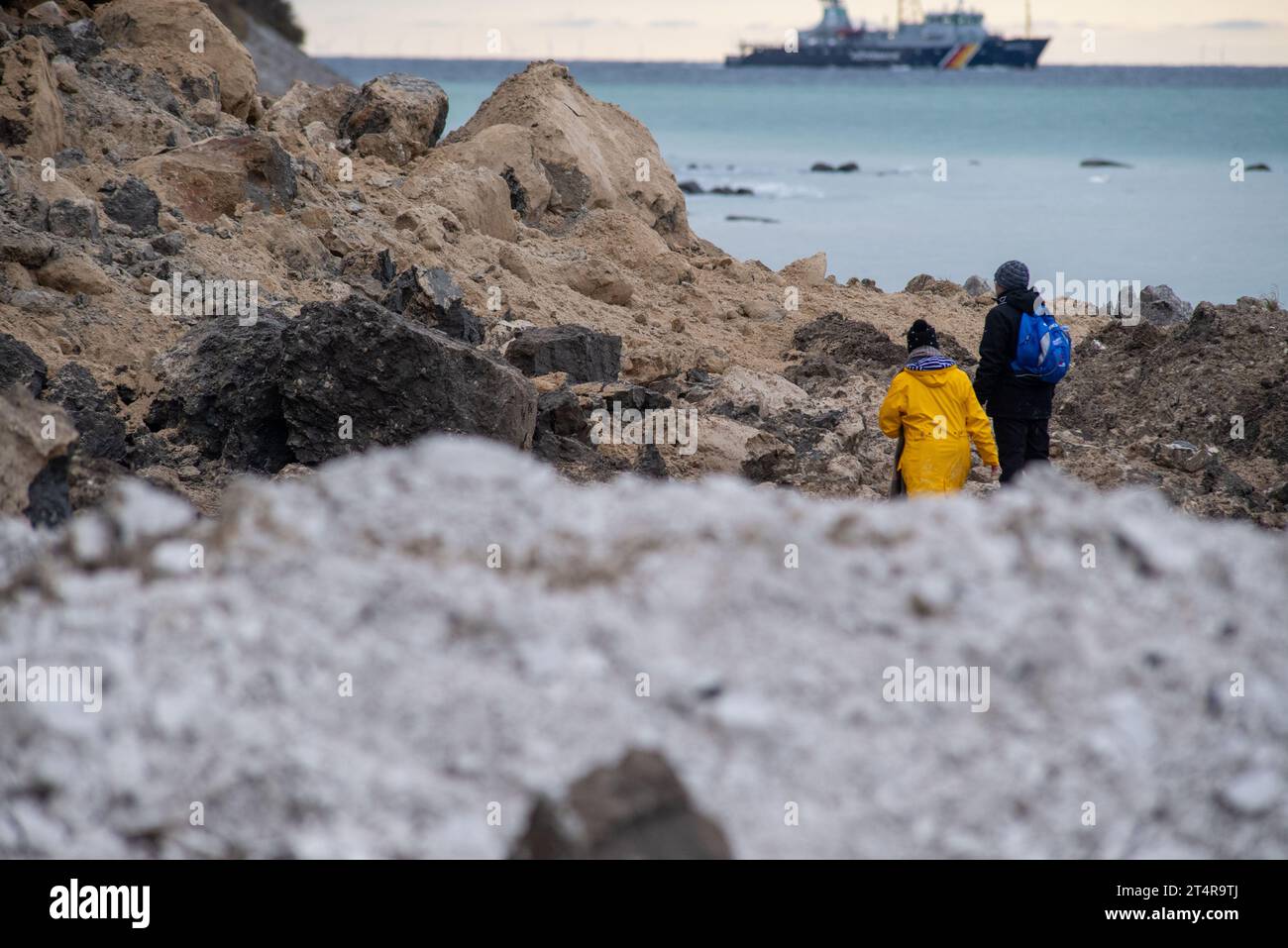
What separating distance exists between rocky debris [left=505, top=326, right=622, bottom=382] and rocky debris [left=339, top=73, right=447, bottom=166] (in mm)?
4521

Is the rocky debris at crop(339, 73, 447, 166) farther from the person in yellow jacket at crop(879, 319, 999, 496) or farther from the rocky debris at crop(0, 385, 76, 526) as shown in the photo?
the rocky debris at crop(0, 385, 76, 526)

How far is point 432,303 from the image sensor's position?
330 inches

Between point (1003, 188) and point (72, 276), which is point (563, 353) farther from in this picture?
point (1003, 188)

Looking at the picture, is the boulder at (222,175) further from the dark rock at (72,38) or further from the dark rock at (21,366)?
the dark rock at (21,366)

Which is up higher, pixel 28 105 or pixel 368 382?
pixel 28 105

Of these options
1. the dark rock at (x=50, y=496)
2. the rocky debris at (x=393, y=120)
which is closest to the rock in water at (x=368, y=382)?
the dark rock at (x=50, y=496)

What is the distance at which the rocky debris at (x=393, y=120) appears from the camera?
39.5 ft

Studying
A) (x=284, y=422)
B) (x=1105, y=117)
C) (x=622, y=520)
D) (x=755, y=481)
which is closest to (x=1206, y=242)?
(x=755, y=481)

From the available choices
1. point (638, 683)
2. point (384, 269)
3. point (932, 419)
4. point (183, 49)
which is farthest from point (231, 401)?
point (183, 49)

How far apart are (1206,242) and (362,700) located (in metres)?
22.5

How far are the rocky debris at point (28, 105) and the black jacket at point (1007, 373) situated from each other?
645 cm

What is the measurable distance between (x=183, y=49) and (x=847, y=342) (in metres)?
6.43

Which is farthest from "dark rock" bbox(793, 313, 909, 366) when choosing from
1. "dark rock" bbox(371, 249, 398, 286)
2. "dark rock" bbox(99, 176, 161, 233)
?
"dark rock" bbox(99, 176, 161, 233)
